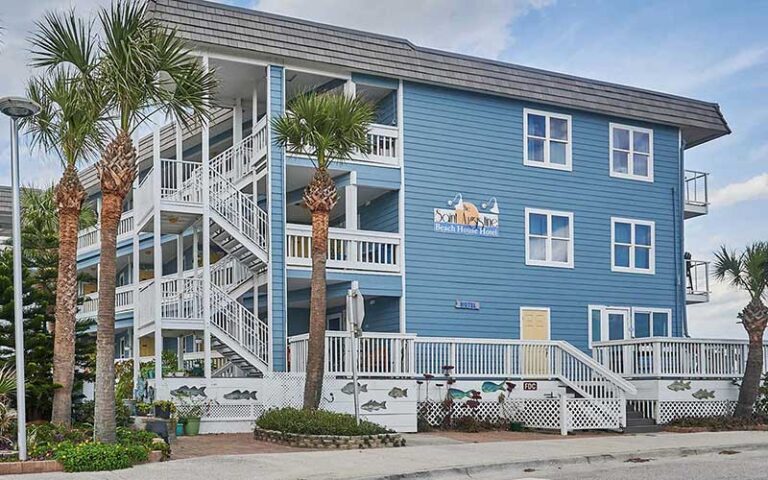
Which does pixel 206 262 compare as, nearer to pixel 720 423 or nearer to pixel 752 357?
pixel 720 423

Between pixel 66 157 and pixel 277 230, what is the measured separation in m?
6.87

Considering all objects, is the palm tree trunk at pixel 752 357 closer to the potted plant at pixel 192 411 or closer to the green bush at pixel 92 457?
the potted plant at pixel 192 411

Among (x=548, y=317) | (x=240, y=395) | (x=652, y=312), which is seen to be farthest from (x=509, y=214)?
(x=240, y=395)

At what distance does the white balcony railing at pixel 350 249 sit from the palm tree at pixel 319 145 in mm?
3568

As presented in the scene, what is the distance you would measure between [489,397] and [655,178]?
Answer: 10.3m

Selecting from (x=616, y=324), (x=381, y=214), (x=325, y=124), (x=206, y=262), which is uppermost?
(x=325, y=124)

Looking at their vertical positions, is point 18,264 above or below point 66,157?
below

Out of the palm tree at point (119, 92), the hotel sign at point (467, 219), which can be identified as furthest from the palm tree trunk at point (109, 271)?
the hotel sign at point (467, 219)

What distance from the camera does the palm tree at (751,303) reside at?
2352 cm

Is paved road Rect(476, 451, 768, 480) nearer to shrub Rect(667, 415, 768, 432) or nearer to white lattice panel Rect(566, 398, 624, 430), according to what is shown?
white lattice panel Rect(566, 398, 624, 430)

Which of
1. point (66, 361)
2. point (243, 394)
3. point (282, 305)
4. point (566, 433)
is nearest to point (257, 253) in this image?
point (282, 305)

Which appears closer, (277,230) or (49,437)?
(49,437)

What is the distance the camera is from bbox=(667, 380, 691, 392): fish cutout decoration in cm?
2297

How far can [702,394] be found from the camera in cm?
2345
